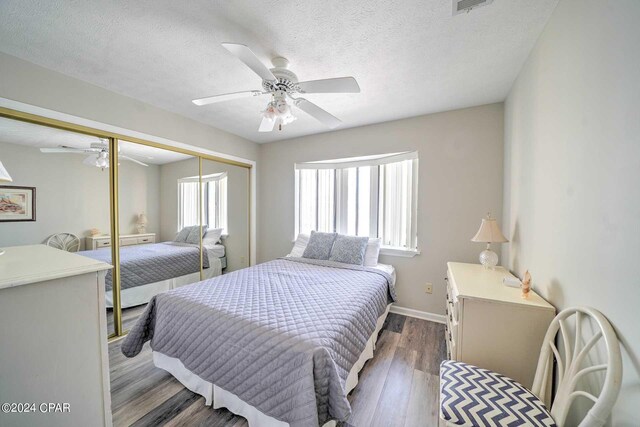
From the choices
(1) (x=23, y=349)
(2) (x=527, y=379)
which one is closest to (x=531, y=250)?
(2) (x=527, y=379)

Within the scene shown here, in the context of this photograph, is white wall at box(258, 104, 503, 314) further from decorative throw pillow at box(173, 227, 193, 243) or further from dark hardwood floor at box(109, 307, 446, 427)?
decorative throw pillow at box(173, 227, 193, 243)

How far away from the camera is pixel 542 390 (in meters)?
1.05

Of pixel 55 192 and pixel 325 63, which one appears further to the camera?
pixel 55 192

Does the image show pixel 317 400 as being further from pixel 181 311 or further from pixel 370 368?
pixel 181 311

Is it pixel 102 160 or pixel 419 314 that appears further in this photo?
pixel 419 314

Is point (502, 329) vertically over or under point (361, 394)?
over

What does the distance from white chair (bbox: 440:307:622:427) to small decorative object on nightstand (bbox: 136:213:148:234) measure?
303 centimetres

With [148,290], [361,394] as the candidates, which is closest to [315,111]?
[361,394]

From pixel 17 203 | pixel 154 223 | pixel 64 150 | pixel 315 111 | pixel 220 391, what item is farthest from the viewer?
pixel 154 223

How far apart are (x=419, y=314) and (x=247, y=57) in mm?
3017

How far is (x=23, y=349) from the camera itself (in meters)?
0.83

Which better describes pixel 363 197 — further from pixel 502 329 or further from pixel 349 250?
pixel 502 329

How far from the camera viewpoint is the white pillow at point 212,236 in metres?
3.14

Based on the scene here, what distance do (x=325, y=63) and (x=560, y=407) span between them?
7.41 ft
